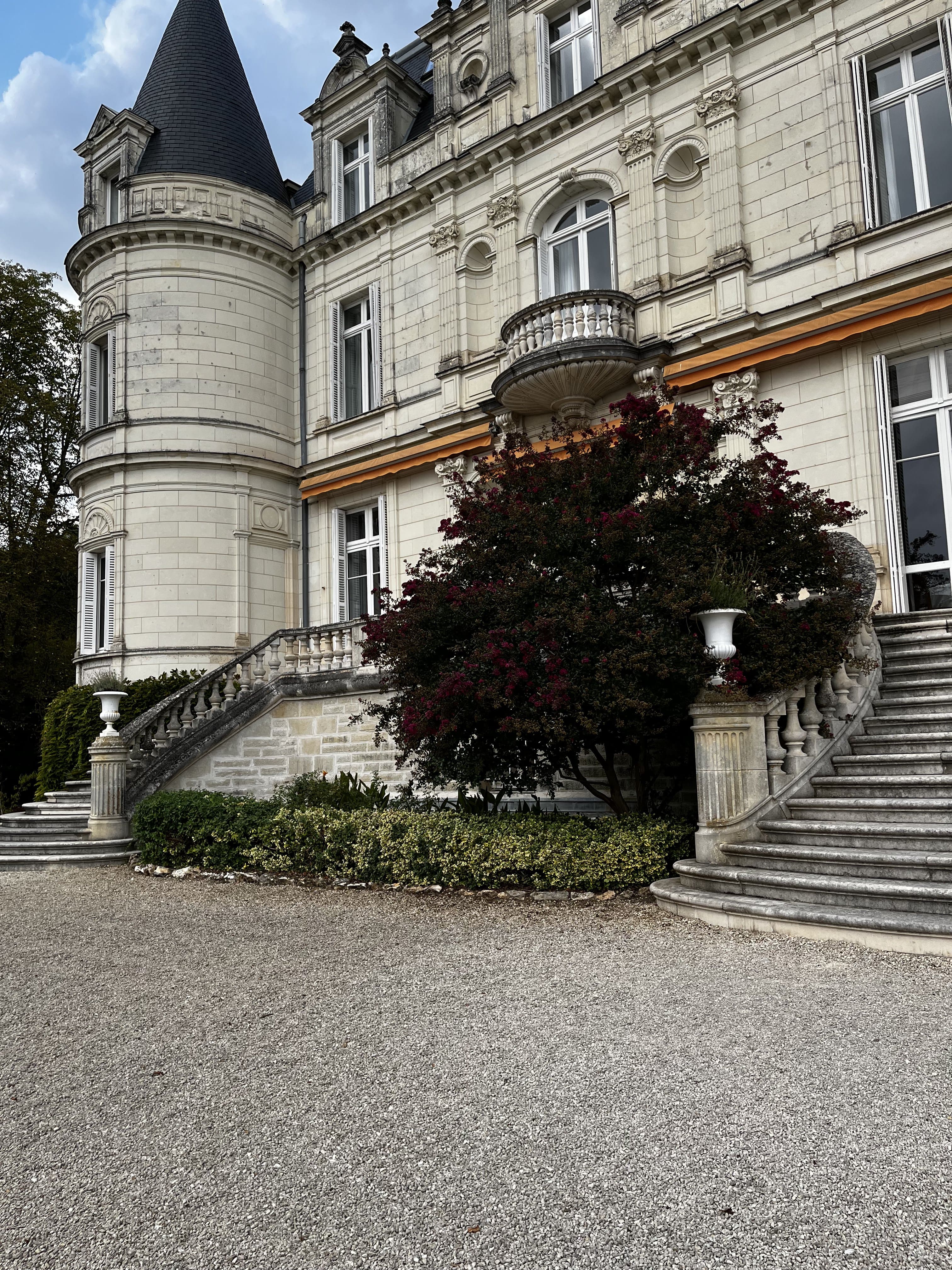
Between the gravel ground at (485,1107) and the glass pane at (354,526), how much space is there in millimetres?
12359

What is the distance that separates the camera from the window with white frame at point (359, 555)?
655 inches

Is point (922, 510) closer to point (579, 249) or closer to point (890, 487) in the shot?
point (890, 487)

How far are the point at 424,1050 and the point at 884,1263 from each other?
1964 millimetres

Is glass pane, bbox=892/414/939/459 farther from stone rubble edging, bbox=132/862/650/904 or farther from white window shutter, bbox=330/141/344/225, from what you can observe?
white window shutter, bbox=330/141/344/225

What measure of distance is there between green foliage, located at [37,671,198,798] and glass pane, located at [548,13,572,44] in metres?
12.1

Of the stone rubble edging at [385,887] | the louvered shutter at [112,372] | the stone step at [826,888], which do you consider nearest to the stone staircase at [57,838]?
the stone rubble edging at [385,887]

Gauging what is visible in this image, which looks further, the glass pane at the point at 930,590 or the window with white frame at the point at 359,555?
the window with white frame at the point at 359,555

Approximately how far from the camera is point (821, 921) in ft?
17.3

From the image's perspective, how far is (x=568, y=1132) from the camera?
2945 millimetres

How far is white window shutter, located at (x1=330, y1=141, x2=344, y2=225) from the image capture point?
1792cm

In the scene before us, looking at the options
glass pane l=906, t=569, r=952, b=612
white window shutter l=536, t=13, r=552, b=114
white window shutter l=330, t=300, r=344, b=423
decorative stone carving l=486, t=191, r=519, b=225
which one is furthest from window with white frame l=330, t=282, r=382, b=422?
glass pane l=906, t=569, r=952, b=612

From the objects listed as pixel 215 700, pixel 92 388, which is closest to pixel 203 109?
pixel 92 388

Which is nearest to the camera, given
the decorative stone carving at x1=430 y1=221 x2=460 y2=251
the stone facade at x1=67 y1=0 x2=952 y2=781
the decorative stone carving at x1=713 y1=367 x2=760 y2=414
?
the stone facade at x1=67 y1=0 x2=952 y2=781

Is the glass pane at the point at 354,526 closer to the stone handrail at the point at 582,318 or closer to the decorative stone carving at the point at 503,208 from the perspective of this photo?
the stone handrail at the point at 582,318
